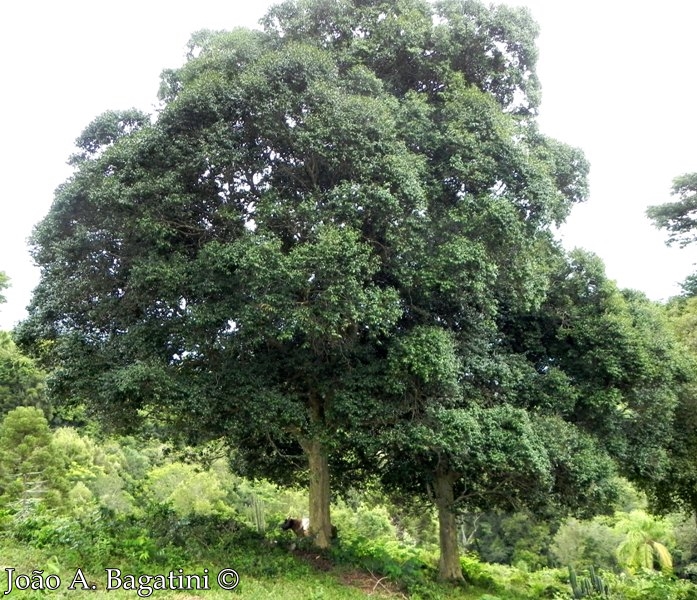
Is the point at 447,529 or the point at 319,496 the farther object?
the point at 447,529

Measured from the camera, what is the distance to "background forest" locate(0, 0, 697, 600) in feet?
28.2

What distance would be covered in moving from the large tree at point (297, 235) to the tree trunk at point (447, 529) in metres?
2.55

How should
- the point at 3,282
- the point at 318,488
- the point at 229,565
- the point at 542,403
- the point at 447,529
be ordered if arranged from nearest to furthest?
the point at 229,565, the point at 542,403, the point at 318,488, the point at 447,529, the point at 3,282

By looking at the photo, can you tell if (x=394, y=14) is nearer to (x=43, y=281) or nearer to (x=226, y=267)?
(x=226, y=267)

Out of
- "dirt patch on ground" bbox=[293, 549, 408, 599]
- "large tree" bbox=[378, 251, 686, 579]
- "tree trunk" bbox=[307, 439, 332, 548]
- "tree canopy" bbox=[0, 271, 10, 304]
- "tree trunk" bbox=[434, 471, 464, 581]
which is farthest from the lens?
"tree canopy" bbox=[0, 271, 10, 304]

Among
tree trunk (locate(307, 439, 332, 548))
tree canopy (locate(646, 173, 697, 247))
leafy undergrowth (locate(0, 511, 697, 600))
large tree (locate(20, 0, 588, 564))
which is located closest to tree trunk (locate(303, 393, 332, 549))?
tree trunk (locate(307, 439, 332, 548))

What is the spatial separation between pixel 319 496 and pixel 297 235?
558 centimetres

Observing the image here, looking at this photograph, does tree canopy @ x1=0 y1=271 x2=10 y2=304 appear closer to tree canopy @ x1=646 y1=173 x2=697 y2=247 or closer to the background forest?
the background forest

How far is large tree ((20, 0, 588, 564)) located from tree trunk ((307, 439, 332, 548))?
848 mm

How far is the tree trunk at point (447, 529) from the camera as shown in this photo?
11.4m

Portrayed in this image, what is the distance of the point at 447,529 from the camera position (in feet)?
37.8

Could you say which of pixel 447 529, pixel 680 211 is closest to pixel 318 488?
pixel 447 529

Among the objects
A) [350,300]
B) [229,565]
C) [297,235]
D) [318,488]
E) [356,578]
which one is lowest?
[356,578]

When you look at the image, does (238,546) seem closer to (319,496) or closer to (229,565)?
(229,565)
